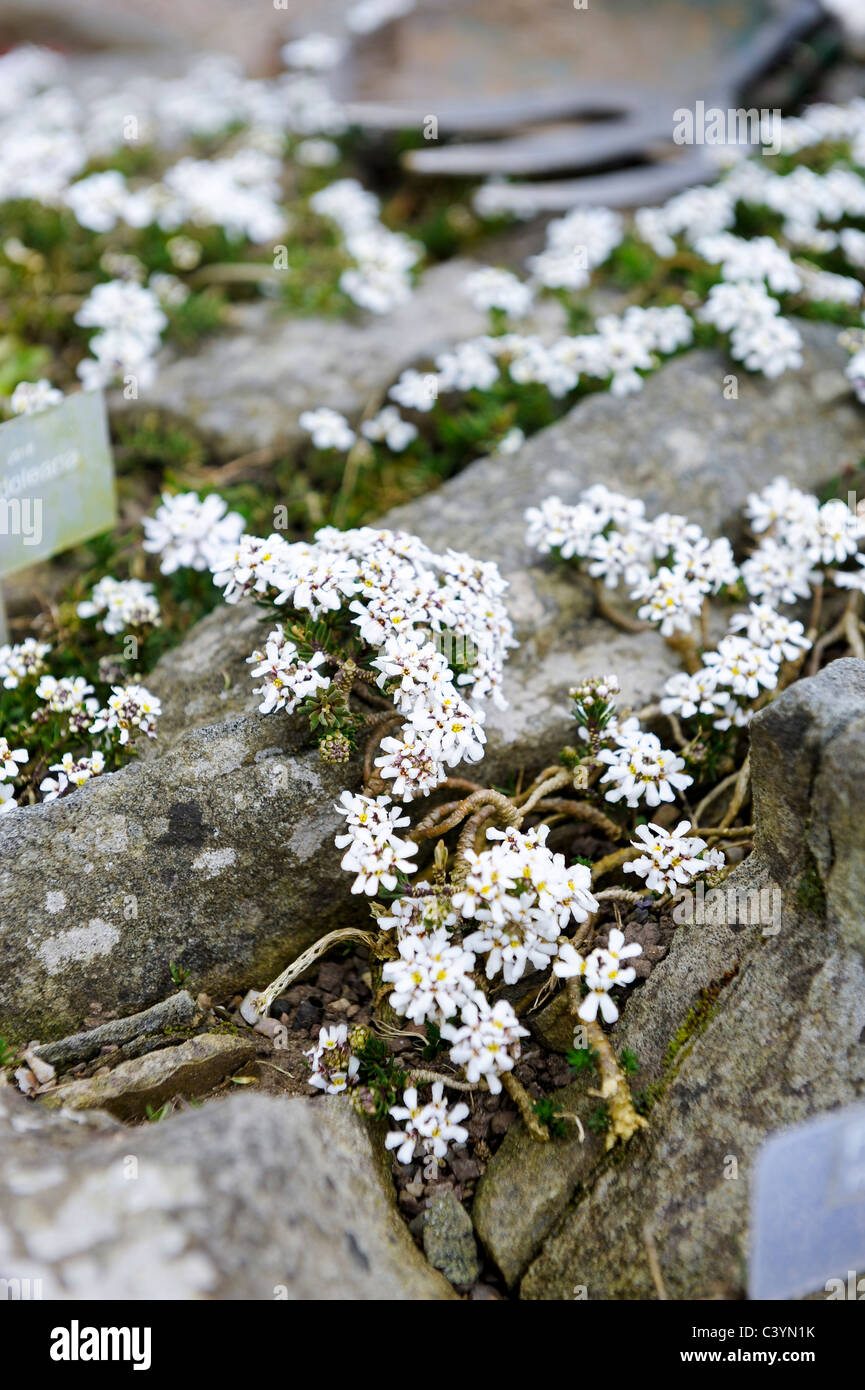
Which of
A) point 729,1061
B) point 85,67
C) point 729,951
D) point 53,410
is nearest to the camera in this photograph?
point 729,1061

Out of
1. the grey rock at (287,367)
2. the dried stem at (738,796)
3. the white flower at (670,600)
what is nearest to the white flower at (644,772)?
the dried stem at (738,796)

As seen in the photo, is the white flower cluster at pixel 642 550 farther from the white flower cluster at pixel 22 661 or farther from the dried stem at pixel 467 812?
the white flower cluster at pixel 22 661

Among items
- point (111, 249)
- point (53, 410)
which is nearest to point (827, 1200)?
point (53, 410)

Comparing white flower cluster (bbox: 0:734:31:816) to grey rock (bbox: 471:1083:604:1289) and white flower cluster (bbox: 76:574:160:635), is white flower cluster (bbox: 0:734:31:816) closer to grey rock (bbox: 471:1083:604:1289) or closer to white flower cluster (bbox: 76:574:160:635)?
white flower cluster (bbox: 76:574:160:635)

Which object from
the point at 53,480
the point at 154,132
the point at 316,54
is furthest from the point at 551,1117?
the point at 316,54

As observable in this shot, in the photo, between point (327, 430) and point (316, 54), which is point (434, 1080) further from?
point (316, 54)
